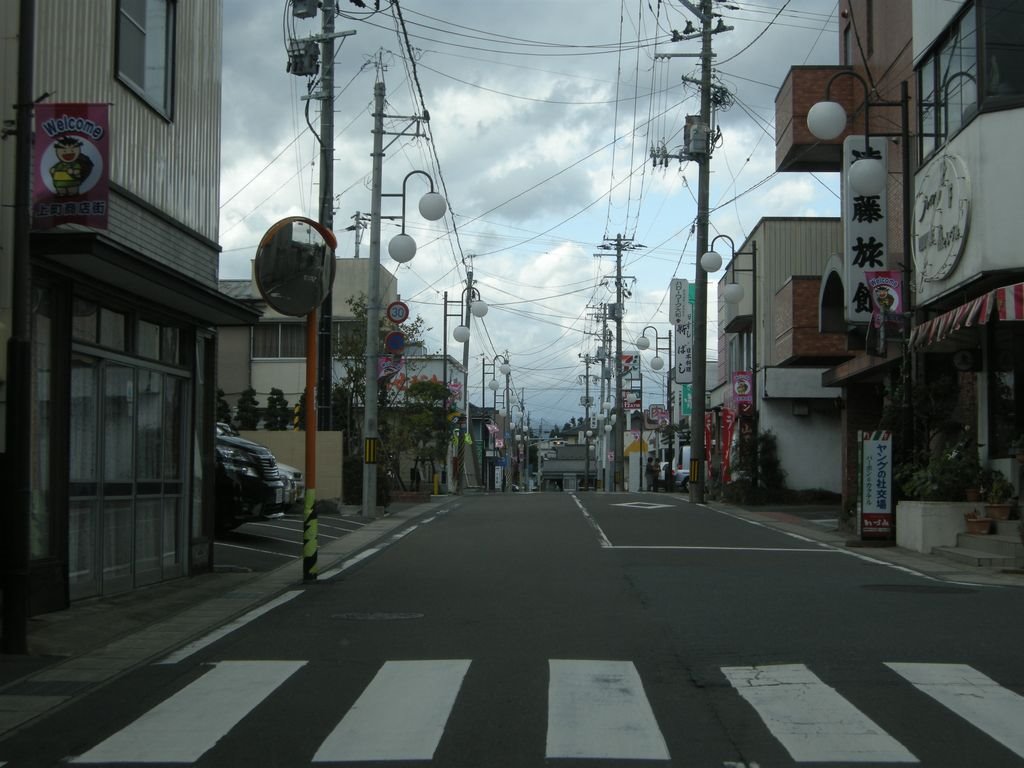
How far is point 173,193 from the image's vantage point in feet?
44.8

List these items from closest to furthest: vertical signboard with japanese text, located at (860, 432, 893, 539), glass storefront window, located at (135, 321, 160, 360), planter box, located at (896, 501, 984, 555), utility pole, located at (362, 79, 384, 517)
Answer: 1. glass storefront window, located at (135, 321, 160, 360)
2. planter box, located at (896, 501, 984, 555)
3. vertical signboard with japanese text, located at (860, 432, 893, 539)
4. utility pole, located at (362, 79, 384, 517)

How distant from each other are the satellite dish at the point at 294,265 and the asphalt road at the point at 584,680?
10.4 feet

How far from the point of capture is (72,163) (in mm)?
9602

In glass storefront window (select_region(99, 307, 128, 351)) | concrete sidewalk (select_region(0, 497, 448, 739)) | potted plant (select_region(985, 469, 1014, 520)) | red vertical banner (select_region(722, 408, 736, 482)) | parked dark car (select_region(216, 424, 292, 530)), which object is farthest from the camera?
red vertical banner (select_region(722, 408, 736, 482))

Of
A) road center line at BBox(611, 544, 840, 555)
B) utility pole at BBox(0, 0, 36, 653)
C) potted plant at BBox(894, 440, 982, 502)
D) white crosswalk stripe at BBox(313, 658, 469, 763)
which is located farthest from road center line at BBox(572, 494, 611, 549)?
utility pole at BBox(0, 0, 36, 653)

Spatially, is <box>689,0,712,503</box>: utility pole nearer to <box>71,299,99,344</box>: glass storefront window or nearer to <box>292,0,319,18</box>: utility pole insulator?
<box>292,0,319,18</box>: utility pole insulator

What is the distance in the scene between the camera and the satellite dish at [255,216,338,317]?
515 inches

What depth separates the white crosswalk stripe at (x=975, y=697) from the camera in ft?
21.1

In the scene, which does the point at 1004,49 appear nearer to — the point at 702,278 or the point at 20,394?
the point at 20,394

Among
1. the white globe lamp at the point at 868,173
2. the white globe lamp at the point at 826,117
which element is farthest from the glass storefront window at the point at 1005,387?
the white globe lamp at the point at 826,117

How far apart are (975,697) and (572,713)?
2.52 m

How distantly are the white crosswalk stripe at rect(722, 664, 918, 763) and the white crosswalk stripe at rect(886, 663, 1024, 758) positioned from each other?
601 mm

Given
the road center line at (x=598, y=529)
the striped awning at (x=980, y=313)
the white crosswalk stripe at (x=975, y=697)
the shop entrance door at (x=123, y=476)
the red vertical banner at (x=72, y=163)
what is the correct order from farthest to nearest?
the road center line at (x=598, y=529)
the striped awning at (x=980, y=313)
the shop entrance door at (x=123, y=476)
the red vertical banner at (x=72, y=163)
the white crosswalk stripe at (x=975, y=697)

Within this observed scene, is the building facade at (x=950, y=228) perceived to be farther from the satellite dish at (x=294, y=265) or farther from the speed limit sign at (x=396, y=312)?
the speed limit sign at (x=396, y=312)
